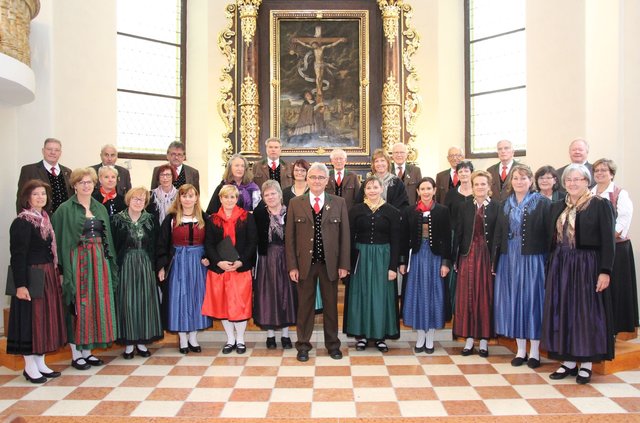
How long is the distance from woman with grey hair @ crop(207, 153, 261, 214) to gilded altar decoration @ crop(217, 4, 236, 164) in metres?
3.26

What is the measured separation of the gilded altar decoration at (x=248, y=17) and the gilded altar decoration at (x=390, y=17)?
1917 mm

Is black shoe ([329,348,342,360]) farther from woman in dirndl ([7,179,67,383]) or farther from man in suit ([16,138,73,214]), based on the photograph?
man in suit ([16,138,73,214])

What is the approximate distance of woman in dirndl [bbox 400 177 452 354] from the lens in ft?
17.8

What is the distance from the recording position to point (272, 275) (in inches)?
217

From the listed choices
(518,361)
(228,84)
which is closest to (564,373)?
(518,361)

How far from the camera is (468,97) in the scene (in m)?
9.69

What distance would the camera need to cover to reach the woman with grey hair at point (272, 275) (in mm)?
5496

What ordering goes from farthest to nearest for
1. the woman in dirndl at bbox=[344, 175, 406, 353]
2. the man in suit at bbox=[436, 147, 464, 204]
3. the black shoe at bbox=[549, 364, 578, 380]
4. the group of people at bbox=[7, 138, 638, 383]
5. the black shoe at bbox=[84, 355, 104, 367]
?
the man in suit at bbox=[436, 147, 464, 204]
the woman in dirndl at bbox=[344, 175, 406, 353]
the black shoe at bbox=[84, 355, 104, 367]
the group of people at bbox=[7, 138, 638, 383]
the black shoe at bbox=[549, 364, 578, 380]

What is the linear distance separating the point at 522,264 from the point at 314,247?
174cm

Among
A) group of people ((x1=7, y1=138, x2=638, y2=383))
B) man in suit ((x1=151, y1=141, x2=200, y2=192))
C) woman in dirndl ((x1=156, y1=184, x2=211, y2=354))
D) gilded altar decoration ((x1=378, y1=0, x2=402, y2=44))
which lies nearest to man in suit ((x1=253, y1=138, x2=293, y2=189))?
man in suit ((x1=151, y1=141, x2=200, y2=192))

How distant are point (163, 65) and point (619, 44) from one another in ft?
21.2

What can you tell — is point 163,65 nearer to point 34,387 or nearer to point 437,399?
point 34,387

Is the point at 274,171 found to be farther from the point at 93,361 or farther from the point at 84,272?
the point at 93,361

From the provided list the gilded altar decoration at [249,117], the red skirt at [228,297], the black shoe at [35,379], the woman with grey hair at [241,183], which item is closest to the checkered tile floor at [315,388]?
the black shoe at [35,379]
